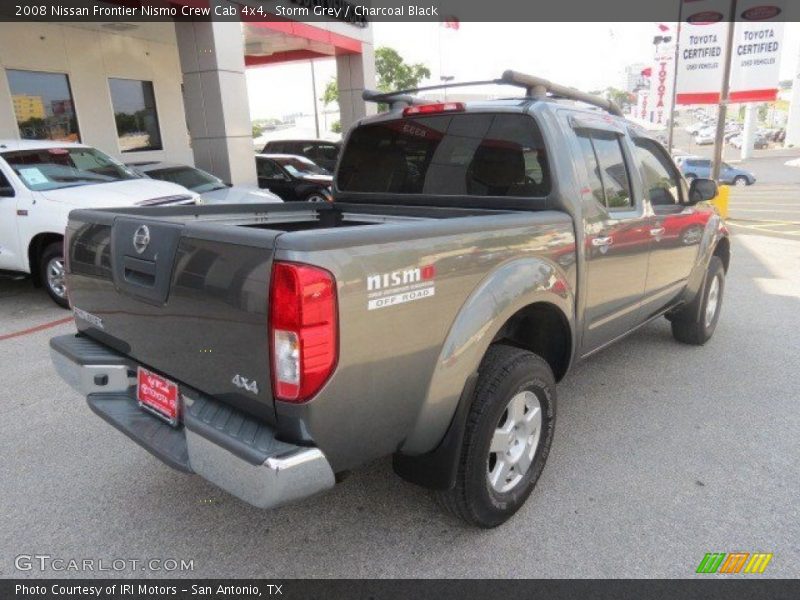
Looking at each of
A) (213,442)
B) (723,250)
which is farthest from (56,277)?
(723,250)

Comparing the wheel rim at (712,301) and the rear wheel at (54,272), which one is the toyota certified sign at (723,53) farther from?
the rear wheel at (54,272)

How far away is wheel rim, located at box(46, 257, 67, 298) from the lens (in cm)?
643

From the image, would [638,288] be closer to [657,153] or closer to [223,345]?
[657,153]

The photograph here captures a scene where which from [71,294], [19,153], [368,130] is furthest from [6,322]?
[368,130]

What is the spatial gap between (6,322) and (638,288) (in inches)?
243

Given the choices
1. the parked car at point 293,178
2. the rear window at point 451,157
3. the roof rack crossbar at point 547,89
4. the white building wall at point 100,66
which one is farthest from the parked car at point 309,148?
the roof rack crossbar at point 547,89

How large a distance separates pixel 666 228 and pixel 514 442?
211cm

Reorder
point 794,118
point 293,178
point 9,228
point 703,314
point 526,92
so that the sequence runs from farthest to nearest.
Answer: point 794,118, point 293,178, point 9,228, point 703,314, point 526,92

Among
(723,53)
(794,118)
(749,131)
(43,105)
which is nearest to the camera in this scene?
(43,105)

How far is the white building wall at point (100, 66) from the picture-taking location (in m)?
11.1

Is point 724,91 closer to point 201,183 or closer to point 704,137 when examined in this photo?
point 201,183

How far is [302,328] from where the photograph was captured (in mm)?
1813

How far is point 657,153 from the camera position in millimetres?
4254

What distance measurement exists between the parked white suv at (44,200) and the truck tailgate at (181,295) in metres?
4.07
